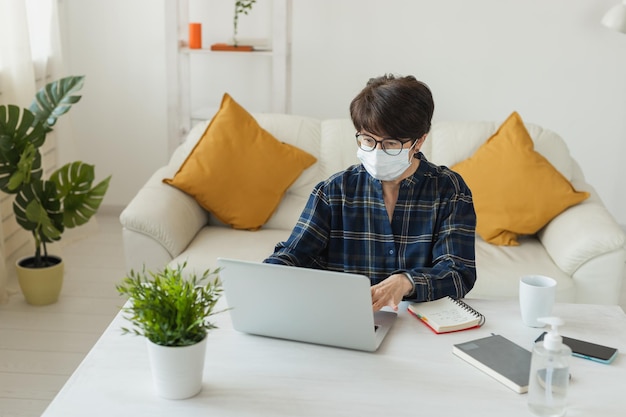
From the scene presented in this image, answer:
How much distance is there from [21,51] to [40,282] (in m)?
1.01

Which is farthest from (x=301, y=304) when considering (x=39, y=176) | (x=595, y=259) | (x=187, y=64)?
(x=187, y=64)

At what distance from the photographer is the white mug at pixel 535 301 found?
1.77 meters

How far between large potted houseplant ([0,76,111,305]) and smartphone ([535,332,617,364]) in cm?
210

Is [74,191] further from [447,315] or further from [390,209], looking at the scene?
[447,315]

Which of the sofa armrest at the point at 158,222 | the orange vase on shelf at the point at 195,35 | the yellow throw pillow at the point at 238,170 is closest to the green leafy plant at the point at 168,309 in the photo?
the sofa armrest at the point at 158,222

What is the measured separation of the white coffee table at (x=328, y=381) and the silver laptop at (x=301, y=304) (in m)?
0.03

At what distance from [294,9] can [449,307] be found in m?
2.73

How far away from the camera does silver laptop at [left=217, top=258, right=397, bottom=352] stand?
62.1 inches

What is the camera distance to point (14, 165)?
3.19m

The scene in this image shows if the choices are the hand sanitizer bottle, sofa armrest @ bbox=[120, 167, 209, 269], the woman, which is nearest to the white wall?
sofa armrest @ bbox=[120, 167, 209, 269]

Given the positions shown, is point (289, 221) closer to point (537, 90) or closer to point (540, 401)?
point (537, 90)

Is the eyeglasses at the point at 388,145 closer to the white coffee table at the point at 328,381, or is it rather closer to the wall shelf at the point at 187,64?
the white coffee table at the point at 328,381

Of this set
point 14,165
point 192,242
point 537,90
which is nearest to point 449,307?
point 192,242

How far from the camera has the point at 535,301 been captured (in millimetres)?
1774
